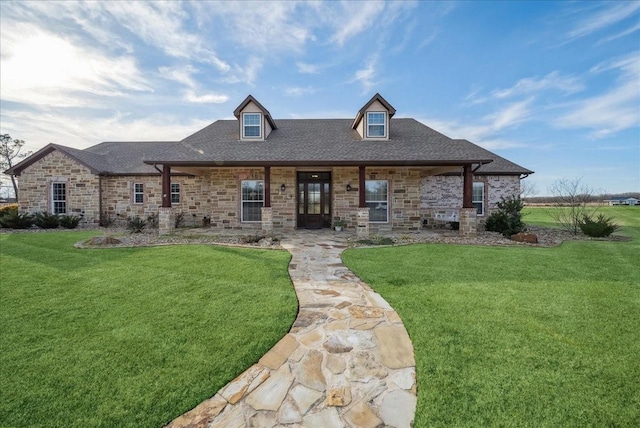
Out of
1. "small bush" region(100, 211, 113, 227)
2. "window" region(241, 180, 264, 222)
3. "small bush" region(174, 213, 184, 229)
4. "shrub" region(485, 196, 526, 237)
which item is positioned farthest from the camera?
"small bush" region(100, 211, 113, 227)

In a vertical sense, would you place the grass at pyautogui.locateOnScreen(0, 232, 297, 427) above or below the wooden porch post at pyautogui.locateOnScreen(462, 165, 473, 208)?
below

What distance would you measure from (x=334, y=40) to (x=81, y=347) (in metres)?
13.5

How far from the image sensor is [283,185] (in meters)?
13.8

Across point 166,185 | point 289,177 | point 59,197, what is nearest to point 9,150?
point 59,197

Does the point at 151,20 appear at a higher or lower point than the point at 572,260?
higher

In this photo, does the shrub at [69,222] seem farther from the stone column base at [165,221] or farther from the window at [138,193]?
the stone column base at [165,221]

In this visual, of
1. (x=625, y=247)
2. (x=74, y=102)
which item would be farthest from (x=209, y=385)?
(x=74, y=102)

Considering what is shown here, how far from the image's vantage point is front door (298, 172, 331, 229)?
14016 mm

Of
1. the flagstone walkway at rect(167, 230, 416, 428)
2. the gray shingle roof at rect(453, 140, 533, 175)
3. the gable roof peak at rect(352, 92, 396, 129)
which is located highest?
the gable roof peak at rect(352, 92, 396, 129)

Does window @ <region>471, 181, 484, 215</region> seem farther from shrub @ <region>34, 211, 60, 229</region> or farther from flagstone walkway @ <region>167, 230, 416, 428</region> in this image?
shrub @ <region>34, 211, 60, 229</region>

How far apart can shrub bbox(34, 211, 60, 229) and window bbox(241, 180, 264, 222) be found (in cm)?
1062

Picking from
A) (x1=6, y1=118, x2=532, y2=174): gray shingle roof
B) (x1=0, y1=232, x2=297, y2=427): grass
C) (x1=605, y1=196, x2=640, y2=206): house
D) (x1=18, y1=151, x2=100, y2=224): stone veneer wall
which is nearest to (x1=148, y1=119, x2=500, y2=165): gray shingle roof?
(x1=6, y1=118, x2=532, y2=174): gray shingle roof

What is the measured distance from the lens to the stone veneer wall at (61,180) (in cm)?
1566

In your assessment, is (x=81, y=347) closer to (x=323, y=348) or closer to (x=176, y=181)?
(x=323, y=348)
